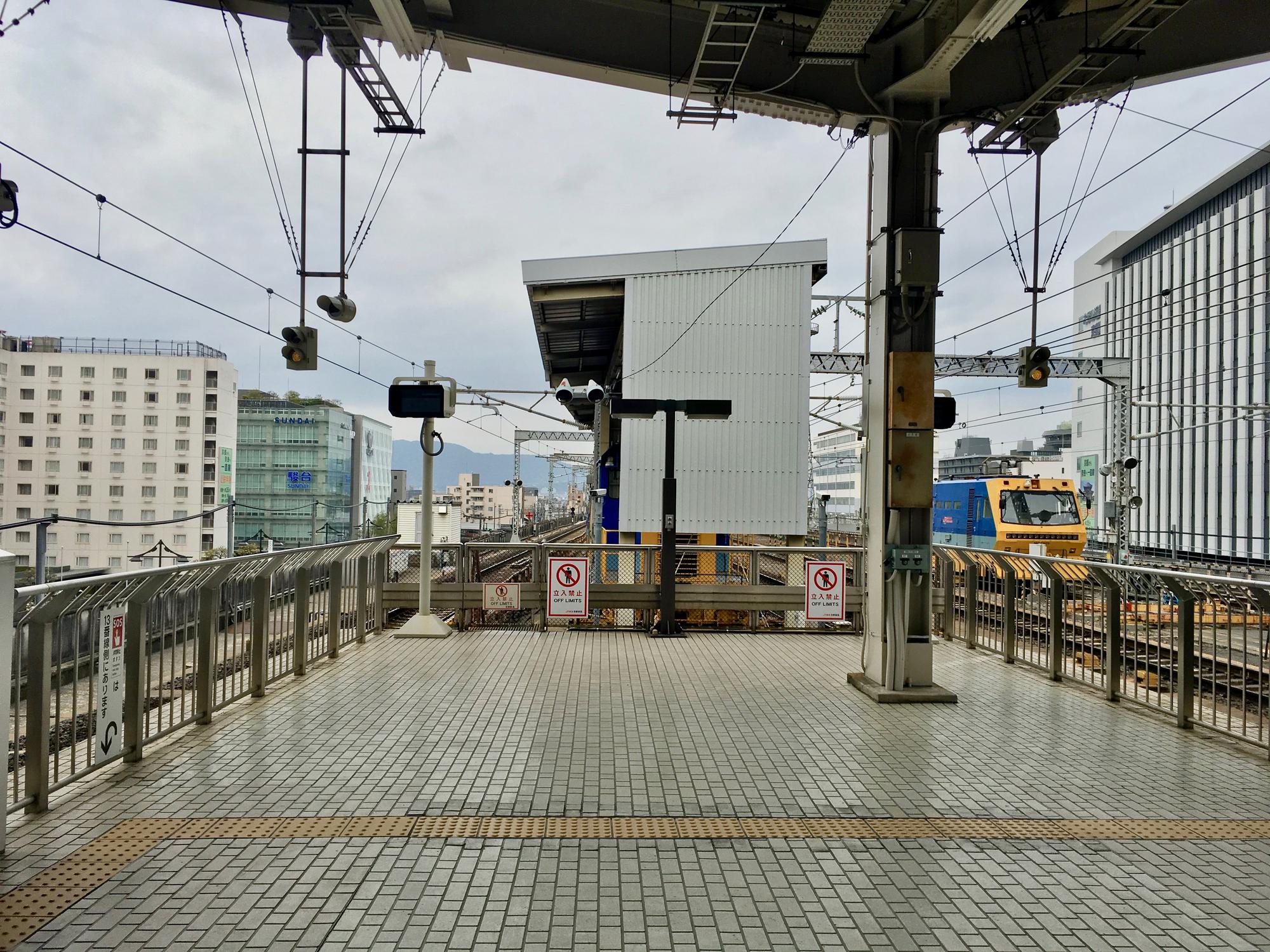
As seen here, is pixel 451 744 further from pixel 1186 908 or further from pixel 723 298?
pixel 723 298

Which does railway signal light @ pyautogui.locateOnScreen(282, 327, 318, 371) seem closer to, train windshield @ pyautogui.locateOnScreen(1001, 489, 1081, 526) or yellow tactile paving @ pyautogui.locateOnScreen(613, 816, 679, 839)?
yellow tactile paving @ pyautogui.locateOnScreen(613, 816, 679, 839)

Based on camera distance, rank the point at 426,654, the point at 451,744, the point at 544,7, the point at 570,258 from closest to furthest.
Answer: the point at 451,744 → the point at 544,7 → the point at 426,654 → the point at 570,258

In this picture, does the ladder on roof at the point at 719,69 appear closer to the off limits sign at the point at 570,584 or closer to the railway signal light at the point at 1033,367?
the railway signal light at the point at 1033,367

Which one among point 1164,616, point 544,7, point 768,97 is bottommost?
point 1164,616

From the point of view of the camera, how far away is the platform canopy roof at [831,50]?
6.97m

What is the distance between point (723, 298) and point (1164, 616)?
11.3 meters

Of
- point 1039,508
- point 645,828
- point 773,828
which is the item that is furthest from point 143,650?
point 1039,508

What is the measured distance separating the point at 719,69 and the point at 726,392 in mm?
9306

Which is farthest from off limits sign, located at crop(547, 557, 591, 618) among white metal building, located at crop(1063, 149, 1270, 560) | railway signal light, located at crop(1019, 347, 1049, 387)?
white metal building, located at crop(1063, 149, 1270, 560)

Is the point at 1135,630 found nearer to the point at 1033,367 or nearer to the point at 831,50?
the point at 1033,367

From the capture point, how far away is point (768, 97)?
7.64 m

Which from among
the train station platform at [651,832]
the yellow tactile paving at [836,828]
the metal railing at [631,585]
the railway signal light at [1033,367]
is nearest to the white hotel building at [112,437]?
the metal railing at [631,585]

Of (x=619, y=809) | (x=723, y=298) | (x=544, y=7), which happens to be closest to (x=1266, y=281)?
(x=723, y=298)

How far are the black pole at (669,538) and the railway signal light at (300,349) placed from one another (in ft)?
14.7
